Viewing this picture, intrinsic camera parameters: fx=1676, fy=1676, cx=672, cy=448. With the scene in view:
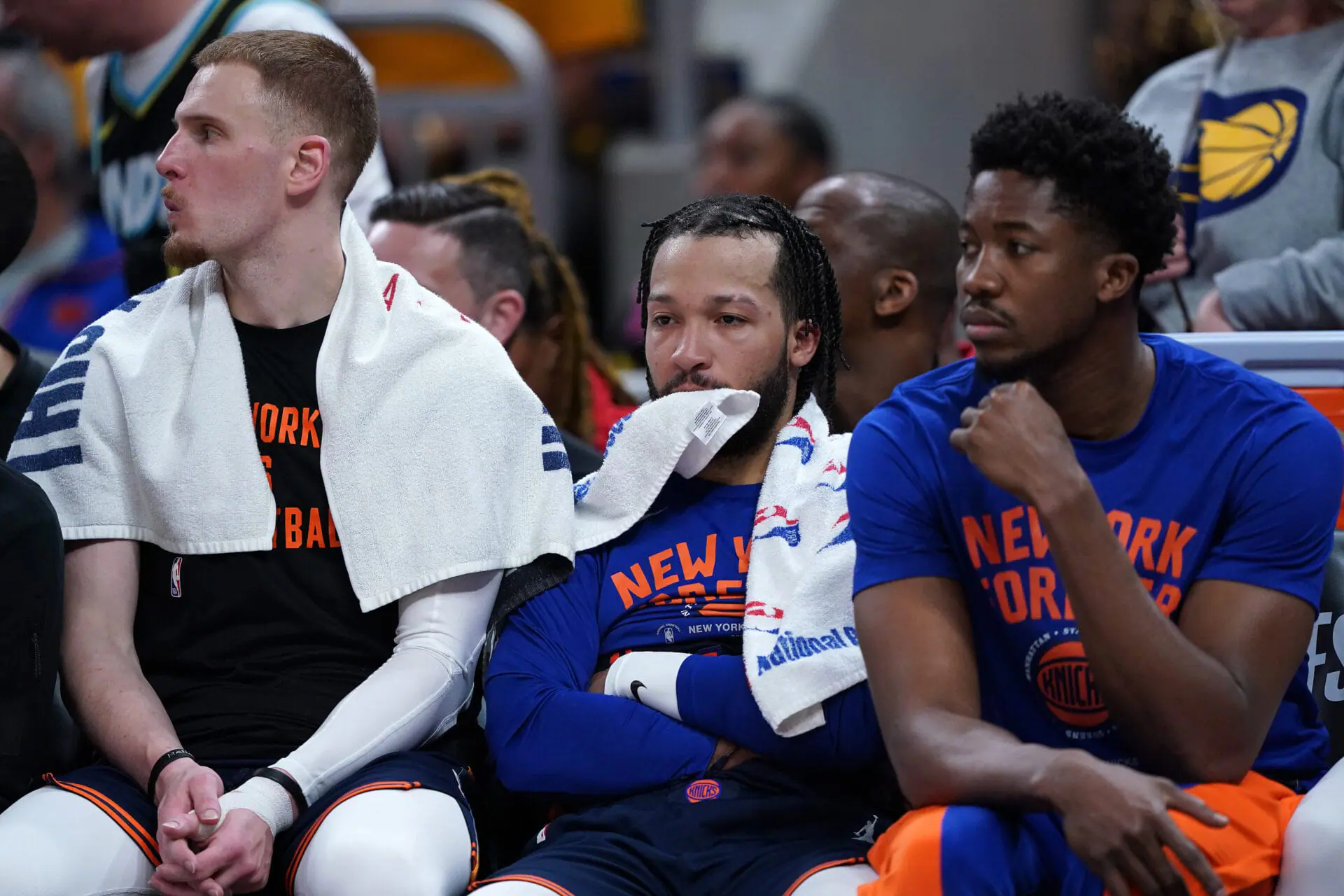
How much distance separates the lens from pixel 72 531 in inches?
93.3

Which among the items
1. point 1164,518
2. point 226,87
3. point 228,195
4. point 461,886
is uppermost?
point 226,87

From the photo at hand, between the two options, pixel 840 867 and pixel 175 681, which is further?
pixel 175 681

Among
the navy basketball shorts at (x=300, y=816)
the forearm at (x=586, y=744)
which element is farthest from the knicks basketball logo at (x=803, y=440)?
the navy basketball shorts at (x=300, y=816)

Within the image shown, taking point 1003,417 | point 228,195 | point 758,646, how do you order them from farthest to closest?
1. point 228,195
2. point 758,646
3. point 1003,417

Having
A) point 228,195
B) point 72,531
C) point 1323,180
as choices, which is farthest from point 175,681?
point 1323,180

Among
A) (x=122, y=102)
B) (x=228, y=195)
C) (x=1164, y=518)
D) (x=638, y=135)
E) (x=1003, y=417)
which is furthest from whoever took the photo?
(x=638, y=135)

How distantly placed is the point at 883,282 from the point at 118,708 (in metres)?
1.66

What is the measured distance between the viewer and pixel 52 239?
464 centimetres

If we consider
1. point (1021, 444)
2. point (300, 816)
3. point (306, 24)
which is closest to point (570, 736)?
point (300, 816)

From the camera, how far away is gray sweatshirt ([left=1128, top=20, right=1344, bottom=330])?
10.3ft

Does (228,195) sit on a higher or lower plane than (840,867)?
higher

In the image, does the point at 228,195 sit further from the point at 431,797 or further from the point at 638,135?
the point at 638,135

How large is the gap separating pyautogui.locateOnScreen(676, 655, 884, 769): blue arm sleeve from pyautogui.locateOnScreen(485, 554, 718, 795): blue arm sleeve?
4 centimetres

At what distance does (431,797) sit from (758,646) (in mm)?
478
